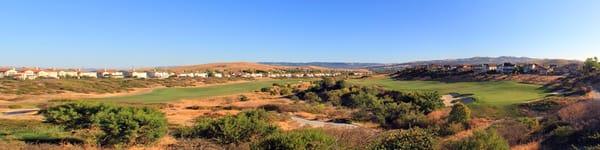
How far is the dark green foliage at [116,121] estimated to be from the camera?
19500 mm

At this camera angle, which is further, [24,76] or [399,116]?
[24,76]

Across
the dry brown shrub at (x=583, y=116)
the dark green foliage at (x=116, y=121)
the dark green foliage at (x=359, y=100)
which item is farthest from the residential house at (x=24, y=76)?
the dry brown shrub at (x=583, y=116)

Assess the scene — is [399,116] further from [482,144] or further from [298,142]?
[298,142]

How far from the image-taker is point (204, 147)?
15266 millimetres

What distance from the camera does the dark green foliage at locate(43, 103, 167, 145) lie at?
19.5 m

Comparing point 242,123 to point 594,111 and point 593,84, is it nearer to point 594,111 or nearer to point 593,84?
point 594,111

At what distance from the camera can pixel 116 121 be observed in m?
19.5

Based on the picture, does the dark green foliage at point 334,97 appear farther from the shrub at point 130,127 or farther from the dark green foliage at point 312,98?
the shrub at point 130,127

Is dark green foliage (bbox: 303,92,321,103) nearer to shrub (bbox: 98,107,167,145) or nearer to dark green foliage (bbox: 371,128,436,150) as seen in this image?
shrub (bbox: 98,107,167,145)

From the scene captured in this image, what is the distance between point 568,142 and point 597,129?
970 mm

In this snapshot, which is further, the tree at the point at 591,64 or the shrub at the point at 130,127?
the tree at the point at 591,64

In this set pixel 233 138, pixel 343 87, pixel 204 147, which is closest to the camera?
pixel 204 147

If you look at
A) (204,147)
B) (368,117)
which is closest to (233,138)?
(204,147)

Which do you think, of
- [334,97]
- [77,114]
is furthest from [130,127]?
[334,97]
